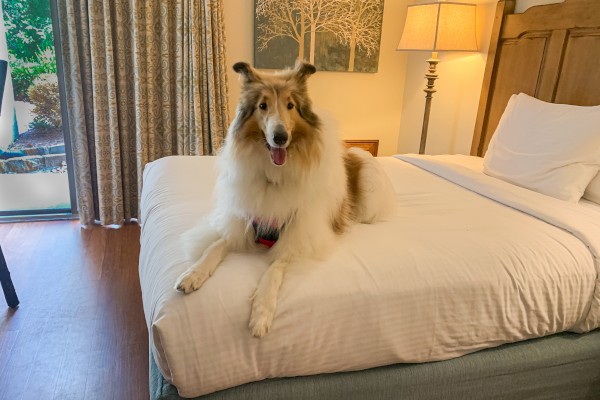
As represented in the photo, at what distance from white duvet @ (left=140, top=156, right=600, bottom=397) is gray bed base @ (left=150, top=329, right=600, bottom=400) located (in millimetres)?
40

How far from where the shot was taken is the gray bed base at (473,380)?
1.19 m

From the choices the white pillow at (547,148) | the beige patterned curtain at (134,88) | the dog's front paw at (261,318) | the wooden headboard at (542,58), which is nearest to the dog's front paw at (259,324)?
the dog's front paw at (261,318)

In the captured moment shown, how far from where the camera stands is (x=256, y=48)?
135 inches

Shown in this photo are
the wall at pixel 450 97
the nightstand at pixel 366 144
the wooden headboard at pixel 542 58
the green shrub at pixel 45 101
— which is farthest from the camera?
the nightstand at pixel 366 144

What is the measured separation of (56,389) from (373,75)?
3.24 meters

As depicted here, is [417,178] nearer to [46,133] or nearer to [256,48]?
[256,48]

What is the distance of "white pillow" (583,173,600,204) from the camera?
189cm

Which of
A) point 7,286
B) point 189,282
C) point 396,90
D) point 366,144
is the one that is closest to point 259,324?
point 189,282

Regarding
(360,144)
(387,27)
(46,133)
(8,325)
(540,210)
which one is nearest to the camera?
(540,210)

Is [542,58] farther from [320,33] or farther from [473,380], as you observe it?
[473,380]

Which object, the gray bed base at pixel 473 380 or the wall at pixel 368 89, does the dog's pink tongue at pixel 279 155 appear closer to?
the gray bed base at pixel 473 380

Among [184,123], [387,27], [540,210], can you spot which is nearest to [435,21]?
[387,27]

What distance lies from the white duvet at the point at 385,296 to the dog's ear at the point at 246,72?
1.81ft

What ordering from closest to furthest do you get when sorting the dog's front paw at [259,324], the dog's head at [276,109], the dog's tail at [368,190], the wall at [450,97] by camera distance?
1. the dog's front paw at [259,324]
2. the dog's head at [276,109]
3. the dog's tail at [368,190]
4. the wall at [450,97]
